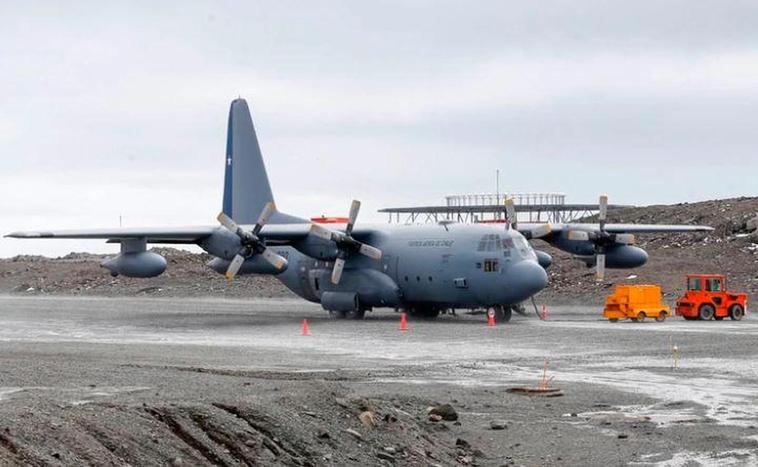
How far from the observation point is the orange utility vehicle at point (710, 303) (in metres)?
45.4

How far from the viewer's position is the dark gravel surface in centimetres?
1453

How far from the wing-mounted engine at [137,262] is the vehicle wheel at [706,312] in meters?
19.7

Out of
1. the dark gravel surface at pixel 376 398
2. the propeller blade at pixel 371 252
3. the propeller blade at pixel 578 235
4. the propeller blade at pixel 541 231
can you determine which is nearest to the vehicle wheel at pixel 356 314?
the propeller blade at pixel 371 252

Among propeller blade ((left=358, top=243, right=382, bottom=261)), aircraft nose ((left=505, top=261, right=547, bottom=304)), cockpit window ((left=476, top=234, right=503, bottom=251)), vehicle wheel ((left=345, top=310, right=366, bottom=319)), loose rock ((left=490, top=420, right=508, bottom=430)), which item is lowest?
vehicle wheel ((left=345, top=310, right=366, bottom=319))

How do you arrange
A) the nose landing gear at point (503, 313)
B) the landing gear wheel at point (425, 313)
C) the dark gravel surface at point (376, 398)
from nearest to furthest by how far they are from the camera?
the dark gravel surface at point (376, 398), the nose landing gear at point (503, 313), the landing gear wheel at point (425, 313)

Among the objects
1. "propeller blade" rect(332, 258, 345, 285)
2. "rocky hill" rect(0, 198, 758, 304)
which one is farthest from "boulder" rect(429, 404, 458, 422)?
"rocky hill" rect(0, 198, 758, 304)

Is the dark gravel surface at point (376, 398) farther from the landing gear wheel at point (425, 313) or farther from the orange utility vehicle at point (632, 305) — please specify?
the landing gear wheel at point (425, 313)

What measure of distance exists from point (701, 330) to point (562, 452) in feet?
76.0

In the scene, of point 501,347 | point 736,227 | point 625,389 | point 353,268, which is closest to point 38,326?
point 353,268

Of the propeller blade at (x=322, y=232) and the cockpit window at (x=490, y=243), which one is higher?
the propeller blade at (x=322, y=232)

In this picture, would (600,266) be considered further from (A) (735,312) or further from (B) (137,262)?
(B) (137,262)

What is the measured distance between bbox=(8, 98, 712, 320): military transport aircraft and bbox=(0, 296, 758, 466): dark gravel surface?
5.01 metres

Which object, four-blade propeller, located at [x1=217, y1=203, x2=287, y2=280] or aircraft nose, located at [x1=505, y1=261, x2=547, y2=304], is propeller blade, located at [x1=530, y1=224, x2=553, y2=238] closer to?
→ aircraft nose, located at [x1=505, y1=261, x2=547, y2=304]

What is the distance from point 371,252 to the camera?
152 feet
